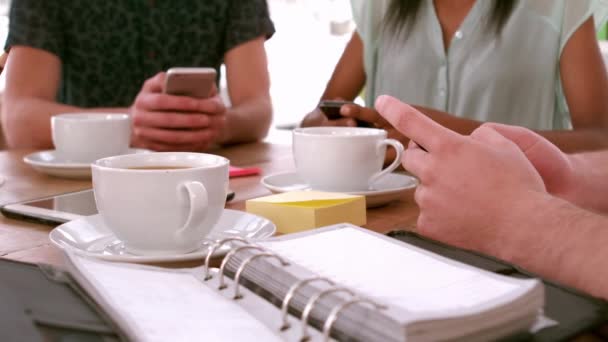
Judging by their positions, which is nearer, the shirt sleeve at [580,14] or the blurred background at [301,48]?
the shirt sleeve at [580,14]

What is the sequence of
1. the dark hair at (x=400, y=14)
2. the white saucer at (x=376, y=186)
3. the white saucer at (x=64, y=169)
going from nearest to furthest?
the white saucer at (x=376, y=186) < the white saucer at (x=64, y=169) < the dark hair at (x=400, y=14)

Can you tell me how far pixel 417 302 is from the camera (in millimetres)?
442

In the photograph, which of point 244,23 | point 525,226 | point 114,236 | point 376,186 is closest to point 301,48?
point 244,23

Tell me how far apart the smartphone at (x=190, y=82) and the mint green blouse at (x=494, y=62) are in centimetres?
65

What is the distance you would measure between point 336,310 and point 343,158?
1.92 feet

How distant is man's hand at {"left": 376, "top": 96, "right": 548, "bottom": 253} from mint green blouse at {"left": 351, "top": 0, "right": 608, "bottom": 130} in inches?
40.8

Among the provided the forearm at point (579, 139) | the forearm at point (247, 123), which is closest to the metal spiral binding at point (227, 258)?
the forearm at point (579, 139)

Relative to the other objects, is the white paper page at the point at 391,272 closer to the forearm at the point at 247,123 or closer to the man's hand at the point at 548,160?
the man's hand at the point at 548,160

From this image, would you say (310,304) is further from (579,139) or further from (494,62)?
(494,62)

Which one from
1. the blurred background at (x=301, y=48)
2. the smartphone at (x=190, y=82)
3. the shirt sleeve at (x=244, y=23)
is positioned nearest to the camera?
the smartphone at (x=190, y=82)

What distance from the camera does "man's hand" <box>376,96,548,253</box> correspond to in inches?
28.3

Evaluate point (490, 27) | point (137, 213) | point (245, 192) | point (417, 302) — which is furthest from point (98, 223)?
point (490, 27)

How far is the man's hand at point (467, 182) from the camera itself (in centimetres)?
72

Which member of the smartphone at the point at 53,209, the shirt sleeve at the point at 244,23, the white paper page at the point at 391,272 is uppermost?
the shirt sleeve at the point at 244,23
